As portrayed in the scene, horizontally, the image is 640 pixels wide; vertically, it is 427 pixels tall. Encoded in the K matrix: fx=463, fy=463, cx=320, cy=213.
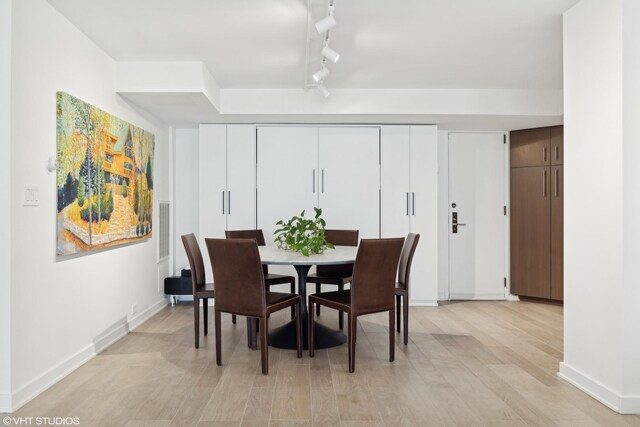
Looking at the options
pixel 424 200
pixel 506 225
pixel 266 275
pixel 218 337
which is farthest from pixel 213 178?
pixel 506 225

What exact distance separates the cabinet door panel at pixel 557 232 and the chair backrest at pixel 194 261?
4168 millimetres

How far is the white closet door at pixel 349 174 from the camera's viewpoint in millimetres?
5469

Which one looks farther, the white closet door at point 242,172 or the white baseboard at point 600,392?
the white closet door at point 242,172

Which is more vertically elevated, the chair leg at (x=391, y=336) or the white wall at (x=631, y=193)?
the white wall at (x=631, y=193)

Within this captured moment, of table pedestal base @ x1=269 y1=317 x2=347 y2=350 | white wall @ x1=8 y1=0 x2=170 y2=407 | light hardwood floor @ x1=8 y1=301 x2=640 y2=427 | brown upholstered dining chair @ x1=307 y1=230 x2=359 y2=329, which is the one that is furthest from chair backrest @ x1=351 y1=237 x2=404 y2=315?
white wall @ x1=8 y1=0 x2=170 y2=407

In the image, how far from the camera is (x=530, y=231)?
19.0 ft

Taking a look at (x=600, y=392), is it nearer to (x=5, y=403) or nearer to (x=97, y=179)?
(x=5, y=403)

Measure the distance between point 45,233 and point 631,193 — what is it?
11.2 feet

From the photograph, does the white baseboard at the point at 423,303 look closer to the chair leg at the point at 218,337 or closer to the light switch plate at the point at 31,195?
the chair leg at the point at 218,337

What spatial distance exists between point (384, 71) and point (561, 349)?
2845 millimetres

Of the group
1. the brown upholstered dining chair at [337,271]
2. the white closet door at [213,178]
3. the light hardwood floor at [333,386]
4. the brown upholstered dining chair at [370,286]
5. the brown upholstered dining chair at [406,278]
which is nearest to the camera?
the light hardwood floor at [333,386]

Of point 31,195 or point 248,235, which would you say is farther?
point 248,235

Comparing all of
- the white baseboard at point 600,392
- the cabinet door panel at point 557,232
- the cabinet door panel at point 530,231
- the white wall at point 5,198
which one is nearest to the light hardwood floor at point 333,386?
the white baseboard at point 600,392

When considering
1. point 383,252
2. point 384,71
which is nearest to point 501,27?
point 384,71
